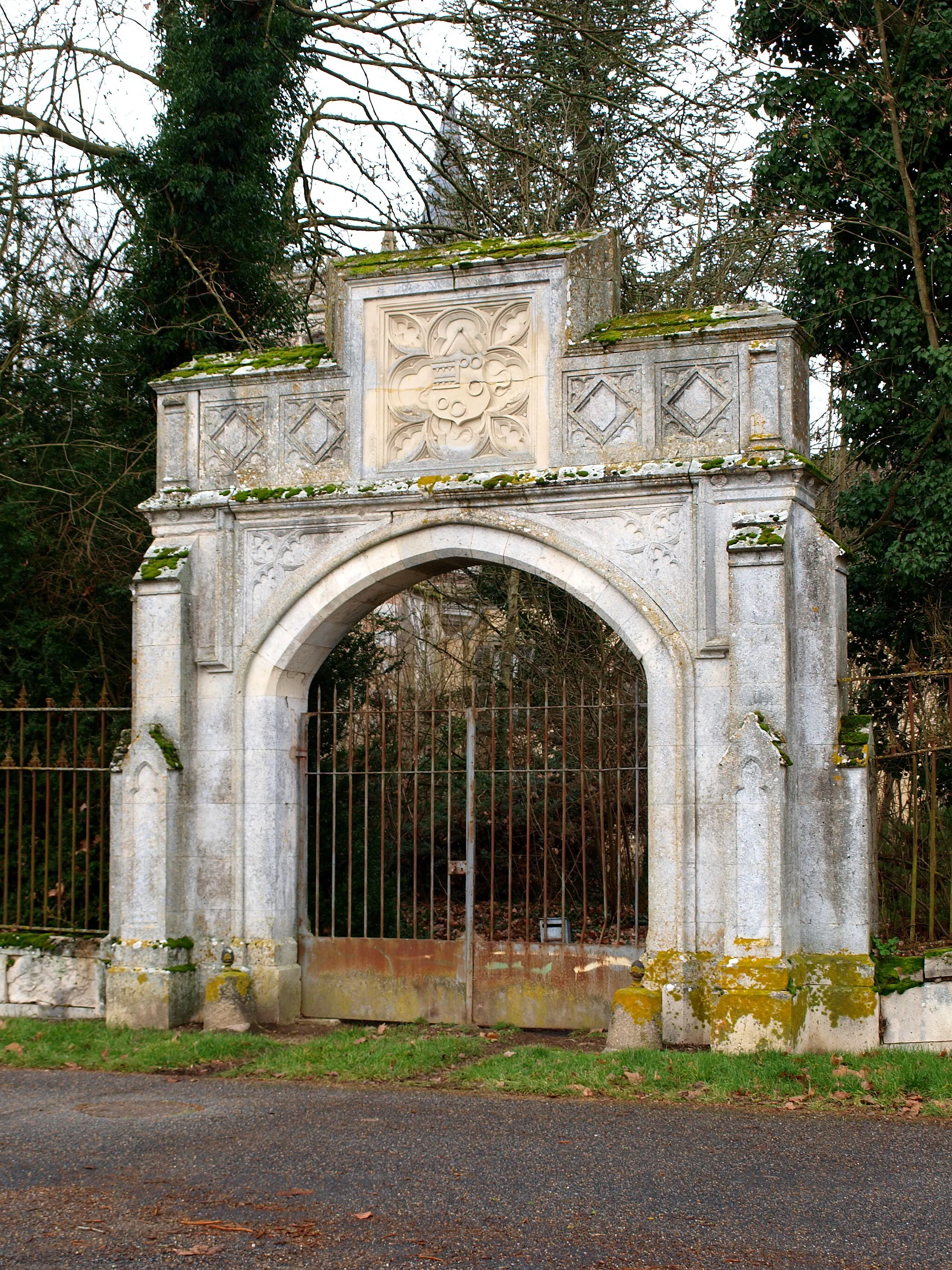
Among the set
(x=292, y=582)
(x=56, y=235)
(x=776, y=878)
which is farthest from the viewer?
(x=56, y=235)

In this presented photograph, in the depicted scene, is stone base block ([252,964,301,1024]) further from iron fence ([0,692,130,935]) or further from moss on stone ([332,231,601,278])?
moss on stone ([332,231,601,278])

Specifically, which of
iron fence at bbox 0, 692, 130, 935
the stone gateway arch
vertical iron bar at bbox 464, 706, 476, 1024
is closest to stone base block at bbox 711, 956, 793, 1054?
the stone gateway arch

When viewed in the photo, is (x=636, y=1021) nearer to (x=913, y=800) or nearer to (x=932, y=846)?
(x=932, y=846)

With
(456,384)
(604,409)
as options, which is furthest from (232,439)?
(604,409)

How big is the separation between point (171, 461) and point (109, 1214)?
554cm

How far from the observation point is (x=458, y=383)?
29.0ft

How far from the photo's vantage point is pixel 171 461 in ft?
30.8

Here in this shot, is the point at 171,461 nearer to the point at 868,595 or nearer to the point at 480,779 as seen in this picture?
the point at 480,779

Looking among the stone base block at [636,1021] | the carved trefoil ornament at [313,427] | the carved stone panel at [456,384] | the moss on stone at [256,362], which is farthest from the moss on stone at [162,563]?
the stone base block at [636,1021]

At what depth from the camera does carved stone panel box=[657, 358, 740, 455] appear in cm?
820

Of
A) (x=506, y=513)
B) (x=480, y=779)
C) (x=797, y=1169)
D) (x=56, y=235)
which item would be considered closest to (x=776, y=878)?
(x=797, y=1169)

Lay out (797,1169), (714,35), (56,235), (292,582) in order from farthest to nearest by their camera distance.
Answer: (714,35) → (56,235) → (292,582) → (797,1169)

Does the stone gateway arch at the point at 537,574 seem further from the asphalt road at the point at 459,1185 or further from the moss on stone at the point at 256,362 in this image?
the asphalt road at the point at 459,1185

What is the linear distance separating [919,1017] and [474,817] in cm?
299
